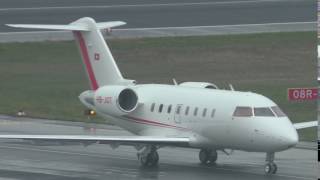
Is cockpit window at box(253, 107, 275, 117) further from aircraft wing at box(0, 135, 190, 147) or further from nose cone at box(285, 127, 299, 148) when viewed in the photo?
aircraft wing at box(0, 135, 190, 147)

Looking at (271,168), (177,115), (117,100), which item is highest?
(117,100)

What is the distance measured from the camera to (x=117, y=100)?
32594 millimetres

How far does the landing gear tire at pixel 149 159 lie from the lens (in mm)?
31125

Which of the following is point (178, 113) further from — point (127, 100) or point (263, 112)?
point (263, 112)

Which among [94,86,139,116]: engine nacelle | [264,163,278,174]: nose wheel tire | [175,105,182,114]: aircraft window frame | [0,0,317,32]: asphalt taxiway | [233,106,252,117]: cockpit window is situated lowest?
[264,163,278,174]: nose wheel tire

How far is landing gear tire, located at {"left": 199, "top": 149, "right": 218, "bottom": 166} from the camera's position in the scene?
31.7 metres

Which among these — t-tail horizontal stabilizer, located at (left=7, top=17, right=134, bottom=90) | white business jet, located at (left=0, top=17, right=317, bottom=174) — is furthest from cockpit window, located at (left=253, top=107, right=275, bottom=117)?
t-tail horizontal stabilizer, located at (left=7, top=17, right=134, bottom=90)

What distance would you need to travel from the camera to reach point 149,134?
3247 cm

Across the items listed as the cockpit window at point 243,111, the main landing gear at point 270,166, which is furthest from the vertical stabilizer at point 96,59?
the main landing gear at point 270,166

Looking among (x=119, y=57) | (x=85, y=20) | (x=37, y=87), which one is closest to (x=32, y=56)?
(x=119, y=57)

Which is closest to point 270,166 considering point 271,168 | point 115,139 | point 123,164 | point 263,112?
point 271,168

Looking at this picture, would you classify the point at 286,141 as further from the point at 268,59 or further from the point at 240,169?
the point at 268,59

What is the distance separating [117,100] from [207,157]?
2972 mm

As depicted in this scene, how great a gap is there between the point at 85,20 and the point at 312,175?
902 cm
